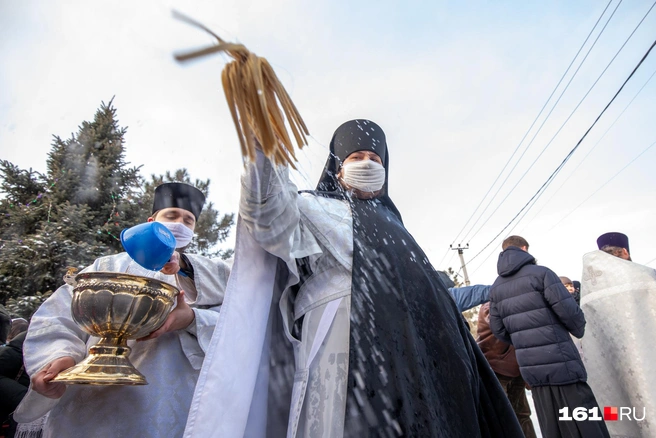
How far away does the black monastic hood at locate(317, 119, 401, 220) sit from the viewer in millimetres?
2512

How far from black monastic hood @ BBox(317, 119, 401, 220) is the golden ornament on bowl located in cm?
115

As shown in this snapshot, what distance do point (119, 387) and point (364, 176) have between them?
5.60ft

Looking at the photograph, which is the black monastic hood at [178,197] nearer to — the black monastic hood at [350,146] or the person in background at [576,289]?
the black monastic hood at [350,146]

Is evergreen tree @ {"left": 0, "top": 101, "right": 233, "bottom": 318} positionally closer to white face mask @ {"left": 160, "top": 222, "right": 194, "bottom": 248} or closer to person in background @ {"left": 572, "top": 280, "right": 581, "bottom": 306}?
white face mask @ {"left": 160, "top": 222, "right": 194, "bottom": 248}

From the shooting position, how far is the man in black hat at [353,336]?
5.26ft

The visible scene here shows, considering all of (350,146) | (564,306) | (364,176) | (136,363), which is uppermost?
(350,146)

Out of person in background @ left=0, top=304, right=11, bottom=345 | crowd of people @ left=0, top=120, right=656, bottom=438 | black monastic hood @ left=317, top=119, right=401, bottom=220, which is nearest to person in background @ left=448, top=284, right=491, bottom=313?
black monastic hood @ left=317, top=119, right=401, bottom=220

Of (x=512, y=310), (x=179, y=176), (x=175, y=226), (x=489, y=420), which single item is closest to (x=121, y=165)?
(x=179, y=176)

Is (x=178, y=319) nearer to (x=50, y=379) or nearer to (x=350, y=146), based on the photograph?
(x=50, y=379)

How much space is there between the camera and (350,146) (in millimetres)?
2527

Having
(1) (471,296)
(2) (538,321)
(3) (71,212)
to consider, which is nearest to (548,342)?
(2) (538,321)

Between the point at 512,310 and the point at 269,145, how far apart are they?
3538 mm

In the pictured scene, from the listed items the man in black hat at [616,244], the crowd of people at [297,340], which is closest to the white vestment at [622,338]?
the man in black hat at [616,244]

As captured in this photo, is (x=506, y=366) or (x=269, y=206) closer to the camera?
(x=269, y=206)
